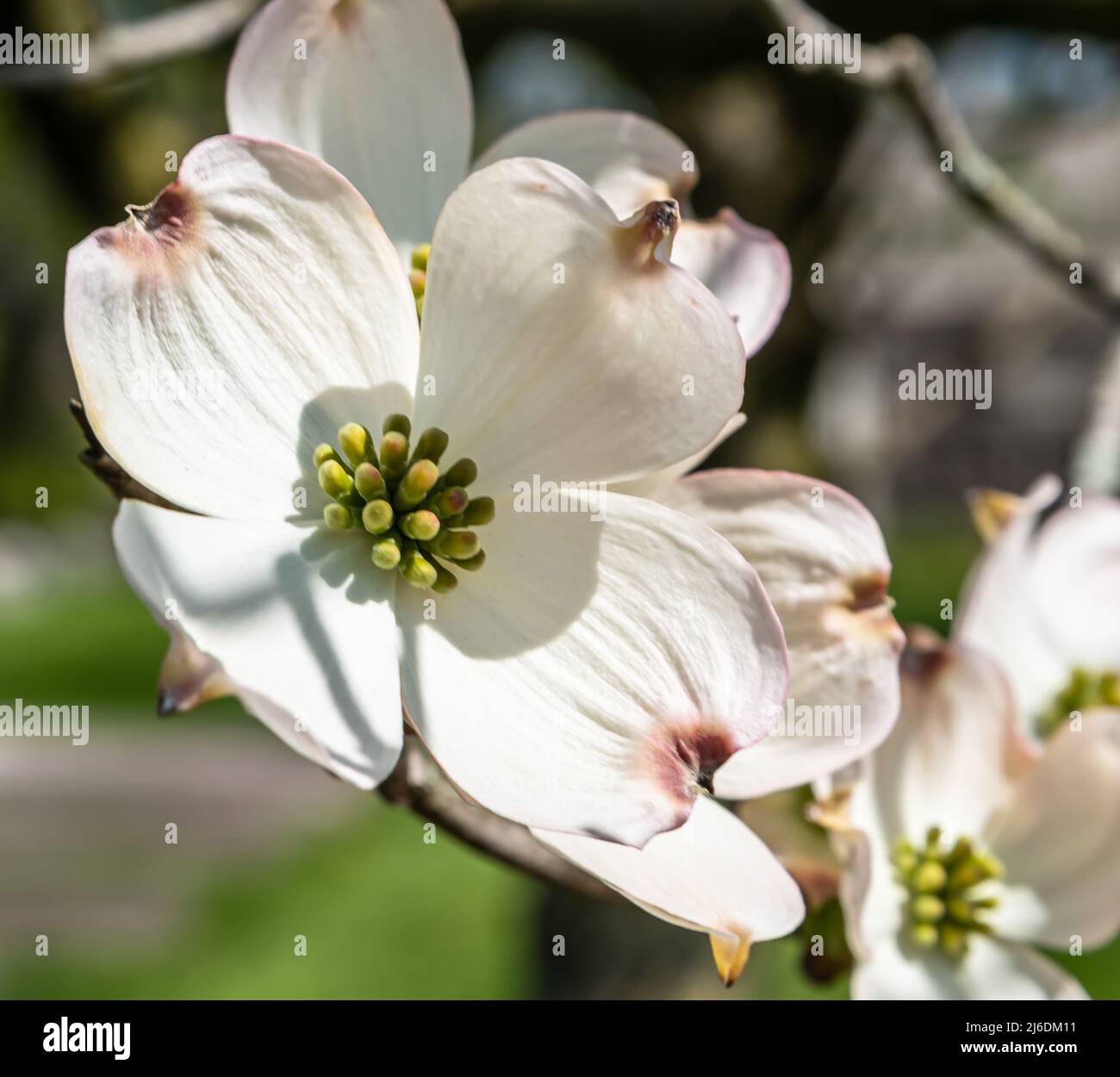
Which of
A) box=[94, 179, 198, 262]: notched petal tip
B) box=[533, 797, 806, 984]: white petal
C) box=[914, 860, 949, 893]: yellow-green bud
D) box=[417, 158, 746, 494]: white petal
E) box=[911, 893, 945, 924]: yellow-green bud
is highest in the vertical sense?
box=[94, 179, 198, 262]: notched petal tip

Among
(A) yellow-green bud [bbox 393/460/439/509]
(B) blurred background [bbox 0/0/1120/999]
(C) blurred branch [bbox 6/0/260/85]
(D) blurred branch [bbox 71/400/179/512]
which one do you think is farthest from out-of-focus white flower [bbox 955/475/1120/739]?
(C) blurred branch [bbox 6/0/260/85]

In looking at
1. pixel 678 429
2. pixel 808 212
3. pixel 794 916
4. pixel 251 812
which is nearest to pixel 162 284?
pixel 678 429

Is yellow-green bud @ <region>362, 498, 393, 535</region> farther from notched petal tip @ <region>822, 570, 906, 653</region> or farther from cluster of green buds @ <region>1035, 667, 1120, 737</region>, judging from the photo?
cluster of green buds @ <region>1035, 667, 1120, 737</region>

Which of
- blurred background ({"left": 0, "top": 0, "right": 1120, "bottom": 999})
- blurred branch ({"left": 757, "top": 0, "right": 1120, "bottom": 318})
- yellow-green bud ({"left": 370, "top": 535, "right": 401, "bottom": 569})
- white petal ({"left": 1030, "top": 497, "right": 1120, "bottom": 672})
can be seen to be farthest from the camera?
blurred background ({"left": 0, "top": 0, "right": 1120, "bottom": 999})

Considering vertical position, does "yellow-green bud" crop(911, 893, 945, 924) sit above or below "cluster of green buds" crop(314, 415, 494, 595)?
below

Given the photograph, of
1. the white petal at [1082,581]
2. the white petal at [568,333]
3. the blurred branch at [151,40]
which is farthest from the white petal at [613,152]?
the blurred branch at [151,40]

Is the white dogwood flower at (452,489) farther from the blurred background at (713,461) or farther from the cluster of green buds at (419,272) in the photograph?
the blurred background at (713,461)

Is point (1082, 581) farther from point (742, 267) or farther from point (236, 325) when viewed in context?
point (236, 325)
